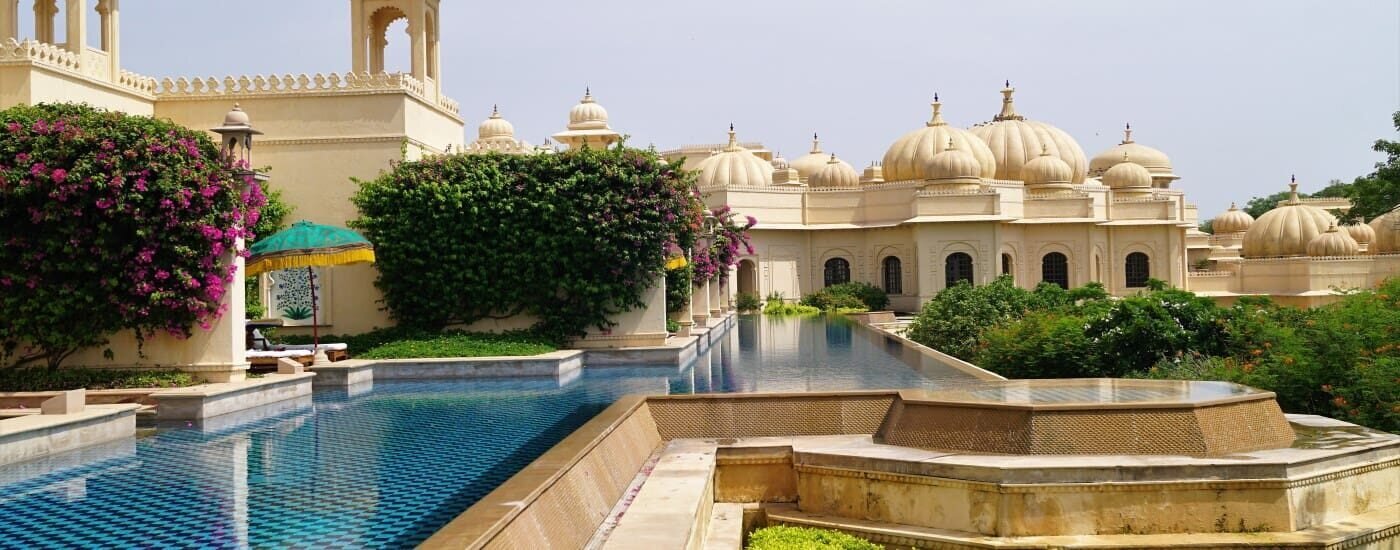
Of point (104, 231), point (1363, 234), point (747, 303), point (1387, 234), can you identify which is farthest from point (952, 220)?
point (104, 231)

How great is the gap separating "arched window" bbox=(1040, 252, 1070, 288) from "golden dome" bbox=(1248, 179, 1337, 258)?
266 inches

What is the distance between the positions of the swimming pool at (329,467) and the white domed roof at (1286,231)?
29.2 metres

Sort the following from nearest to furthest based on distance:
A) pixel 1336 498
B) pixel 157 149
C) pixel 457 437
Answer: pixel 1336 498, pixel 457 437, pixel 157 149

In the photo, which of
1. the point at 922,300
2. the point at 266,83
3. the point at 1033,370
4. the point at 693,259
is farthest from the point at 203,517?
the point at 922,300

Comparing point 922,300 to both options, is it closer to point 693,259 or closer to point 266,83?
point 693,259

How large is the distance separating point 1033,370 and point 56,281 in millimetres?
10182

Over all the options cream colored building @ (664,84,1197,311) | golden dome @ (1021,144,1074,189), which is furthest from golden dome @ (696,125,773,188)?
golden dome @ (1021,144,1074,189)

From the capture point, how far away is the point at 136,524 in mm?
6203

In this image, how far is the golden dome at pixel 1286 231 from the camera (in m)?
37.5

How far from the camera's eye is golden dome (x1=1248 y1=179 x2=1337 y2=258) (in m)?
37.5

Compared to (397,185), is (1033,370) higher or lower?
lower

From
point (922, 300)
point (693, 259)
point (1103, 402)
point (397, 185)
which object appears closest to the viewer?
point (1103, 402)

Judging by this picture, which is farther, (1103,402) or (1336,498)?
(1103,402)

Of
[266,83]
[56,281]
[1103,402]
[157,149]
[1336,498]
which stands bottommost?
[1336,498]
